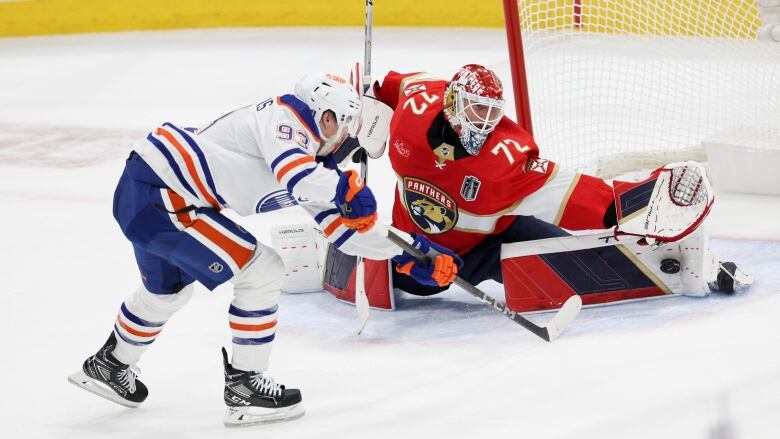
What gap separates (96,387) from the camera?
2.93 metres

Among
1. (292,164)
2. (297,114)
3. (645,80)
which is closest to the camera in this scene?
(292,164)

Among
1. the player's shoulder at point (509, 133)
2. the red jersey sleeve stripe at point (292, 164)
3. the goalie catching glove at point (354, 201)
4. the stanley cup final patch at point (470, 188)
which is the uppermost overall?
the red jersey sleeve stripe at point (292, 164)

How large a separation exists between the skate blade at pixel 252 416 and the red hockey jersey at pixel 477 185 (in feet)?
2.96

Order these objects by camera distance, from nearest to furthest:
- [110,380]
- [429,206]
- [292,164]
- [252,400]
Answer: [292,164] < [252,400] < [110,380] < [429,206]

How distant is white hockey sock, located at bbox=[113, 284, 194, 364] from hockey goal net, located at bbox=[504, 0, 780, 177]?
2035 millimetres

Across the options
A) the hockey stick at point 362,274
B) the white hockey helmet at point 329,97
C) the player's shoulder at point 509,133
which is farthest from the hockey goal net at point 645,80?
the white hockey helmet at point 329,97

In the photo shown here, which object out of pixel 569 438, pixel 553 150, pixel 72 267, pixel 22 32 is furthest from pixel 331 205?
pixel 22 32

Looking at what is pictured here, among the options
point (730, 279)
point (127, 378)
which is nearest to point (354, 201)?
point (127, 378)

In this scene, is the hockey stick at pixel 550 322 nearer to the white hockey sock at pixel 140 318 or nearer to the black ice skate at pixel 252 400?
the black ice skate at pixel 252 400

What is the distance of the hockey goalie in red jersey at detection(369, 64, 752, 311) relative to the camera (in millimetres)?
3289

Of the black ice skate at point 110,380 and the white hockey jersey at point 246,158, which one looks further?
the black ice skate at point 110,380

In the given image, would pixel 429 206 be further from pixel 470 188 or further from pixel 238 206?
pixel 238 206

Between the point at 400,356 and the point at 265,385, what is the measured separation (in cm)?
51

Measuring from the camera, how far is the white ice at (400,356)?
8.87 feet
